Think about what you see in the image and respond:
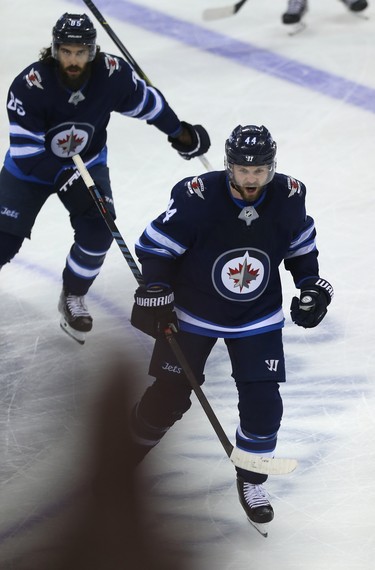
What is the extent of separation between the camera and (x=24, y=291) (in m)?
4.76

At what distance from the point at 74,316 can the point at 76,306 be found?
0.18ft

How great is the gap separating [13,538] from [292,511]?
0.77 meters

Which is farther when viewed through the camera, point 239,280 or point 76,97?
point 76,97

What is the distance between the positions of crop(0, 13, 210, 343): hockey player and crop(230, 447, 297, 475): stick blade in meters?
1.05

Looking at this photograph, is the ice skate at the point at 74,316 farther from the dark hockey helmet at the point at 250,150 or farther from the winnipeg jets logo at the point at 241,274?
the dark hockey helmet at the point at 250,150

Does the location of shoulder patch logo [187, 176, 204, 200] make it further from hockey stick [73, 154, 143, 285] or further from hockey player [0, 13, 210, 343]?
hockey player [0, 13, 210, 343]

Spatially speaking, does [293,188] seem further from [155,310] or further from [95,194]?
[95,194]

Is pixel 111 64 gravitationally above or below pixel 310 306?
above

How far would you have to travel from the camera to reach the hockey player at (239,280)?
3379 millimetres

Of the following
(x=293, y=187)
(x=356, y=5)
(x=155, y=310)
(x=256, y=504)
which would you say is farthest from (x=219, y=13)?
(x=256, y=504)

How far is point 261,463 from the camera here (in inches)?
138

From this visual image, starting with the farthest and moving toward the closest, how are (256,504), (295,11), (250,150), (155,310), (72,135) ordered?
1. (295,11)
2. (72,135)
3. (256,504)
4. (155,310)
5. (250,150)

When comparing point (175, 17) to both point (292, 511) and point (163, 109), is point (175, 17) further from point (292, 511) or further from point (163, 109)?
point (292, 511)

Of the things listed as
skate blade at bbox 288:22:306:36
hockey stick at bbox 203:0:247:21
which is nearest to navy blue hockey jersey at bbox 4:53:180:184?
skate blade at bbox 288:22:306:36
